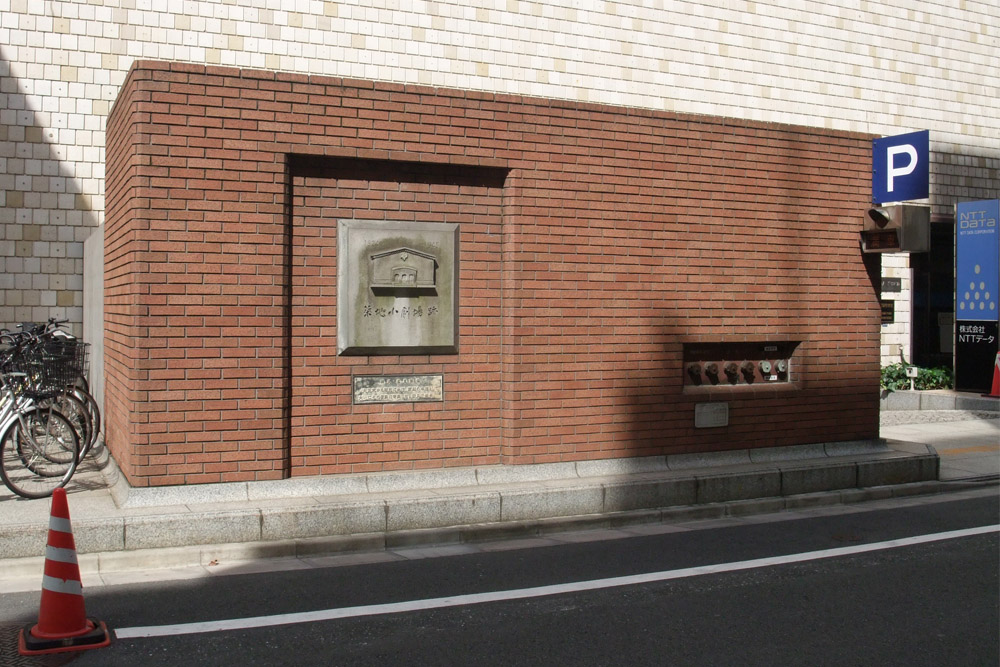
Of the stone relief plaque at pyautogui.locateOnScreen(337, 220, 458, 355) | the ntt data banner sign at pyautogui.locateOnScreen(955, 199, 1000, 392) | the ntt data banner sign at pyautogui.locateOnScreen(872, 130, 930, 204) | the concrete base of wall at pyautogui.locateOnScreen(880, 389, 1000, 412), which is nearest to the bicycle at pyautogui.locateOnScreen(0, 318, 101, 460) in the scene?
the stone relief plaque at pyautogui.locateOnScreen(337, 220, 458, 355)

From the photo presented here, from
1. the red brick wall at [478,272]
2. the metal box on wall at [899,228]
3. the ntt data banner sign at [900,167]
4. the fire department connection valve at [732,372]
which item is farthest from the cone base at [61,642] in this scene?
the ntt data banner sign at [900,167]

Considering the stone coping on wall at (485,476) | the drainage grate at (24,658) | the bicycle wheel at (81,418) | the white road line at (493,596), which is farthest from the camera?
the bicycle wheel at (81,418)

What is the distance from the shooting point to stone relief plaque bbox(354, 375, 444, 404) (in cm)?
862

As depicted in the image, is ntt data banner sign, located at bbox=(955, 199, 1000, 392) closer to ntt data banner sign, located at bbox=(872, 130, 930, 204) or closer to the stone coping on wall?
ntt data banner sign, located at bbox=(872, 130, 930, 204)

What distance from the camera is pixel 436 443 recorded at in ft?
29.2

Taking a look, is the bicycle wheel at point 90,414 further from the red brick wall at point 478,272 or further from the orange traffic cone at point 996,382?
the orange traffic cone at point 996,382

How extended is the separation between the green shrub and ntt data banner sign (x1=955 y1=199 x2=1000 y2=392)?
741 millimetres

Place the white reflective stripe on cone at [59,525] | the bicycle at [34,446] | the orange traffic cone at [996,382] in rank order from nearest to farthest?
the white reflective stripe on cone at [59,525]
the bicycle at [34,446]
the orange traffic cone at [996,382]

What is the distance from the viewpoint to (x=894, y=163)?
10.6 m

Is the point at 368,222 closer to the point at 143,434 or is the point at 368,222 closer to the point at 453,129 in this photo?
the point at 453,129

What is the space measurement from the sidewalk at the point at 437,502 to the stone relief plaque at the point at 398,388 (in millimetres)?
723

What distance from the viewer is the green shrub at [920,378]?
18281 mm

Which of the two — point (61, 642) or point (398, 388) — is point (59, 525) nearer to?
point (61, 642)

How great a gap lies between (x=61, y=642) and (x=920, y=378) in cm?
1722
